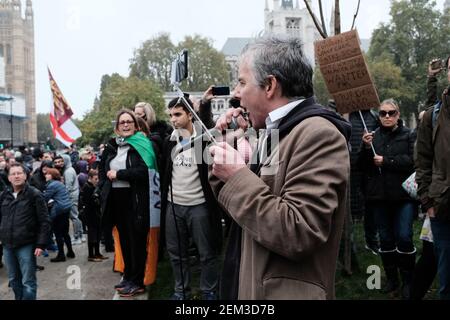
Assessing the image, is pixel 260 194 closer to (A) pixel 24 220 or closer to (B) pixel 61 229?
(A) pixel 24 220

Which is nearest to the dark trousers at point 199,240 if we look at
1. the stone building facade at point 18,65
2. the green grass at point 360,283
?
the green grass at point 360,283

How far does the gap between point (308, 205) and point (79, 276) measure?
16.0 ft

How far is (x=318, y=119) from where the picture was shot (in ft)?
5.33

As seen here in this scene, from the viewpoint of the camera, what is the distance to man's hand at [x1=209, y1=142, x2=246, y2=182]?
164 centimetres

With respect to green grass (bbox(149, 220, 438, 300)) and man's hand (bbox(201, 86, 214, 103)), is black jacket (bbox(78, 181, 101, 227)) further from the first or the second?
man's hand (bbox(201, 86, 214, 103))

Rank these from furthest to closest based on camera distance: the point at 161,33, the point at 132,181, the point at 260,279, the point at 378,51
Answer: the point at 161,33 → the point at 378,51 → the point at 132,181 → the point at 260,279

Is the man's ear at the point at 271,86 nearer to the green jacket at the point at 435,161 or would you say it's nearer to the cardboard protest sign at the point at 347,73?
the green jacket at the point at 435,161

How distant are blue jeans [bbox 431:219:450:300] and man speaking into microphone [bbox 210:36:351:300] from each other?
5.89 ft

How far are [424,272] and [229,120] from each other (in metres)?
2.46

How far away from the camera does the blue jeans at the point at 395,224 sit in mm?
4344

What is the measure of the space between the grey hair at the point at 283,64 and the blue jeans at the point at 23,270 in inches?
150

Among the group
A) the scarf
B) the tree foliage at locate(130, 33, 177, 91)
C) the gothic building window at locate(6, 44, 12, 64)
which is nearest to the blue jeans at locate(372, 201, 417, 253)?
the scarf
